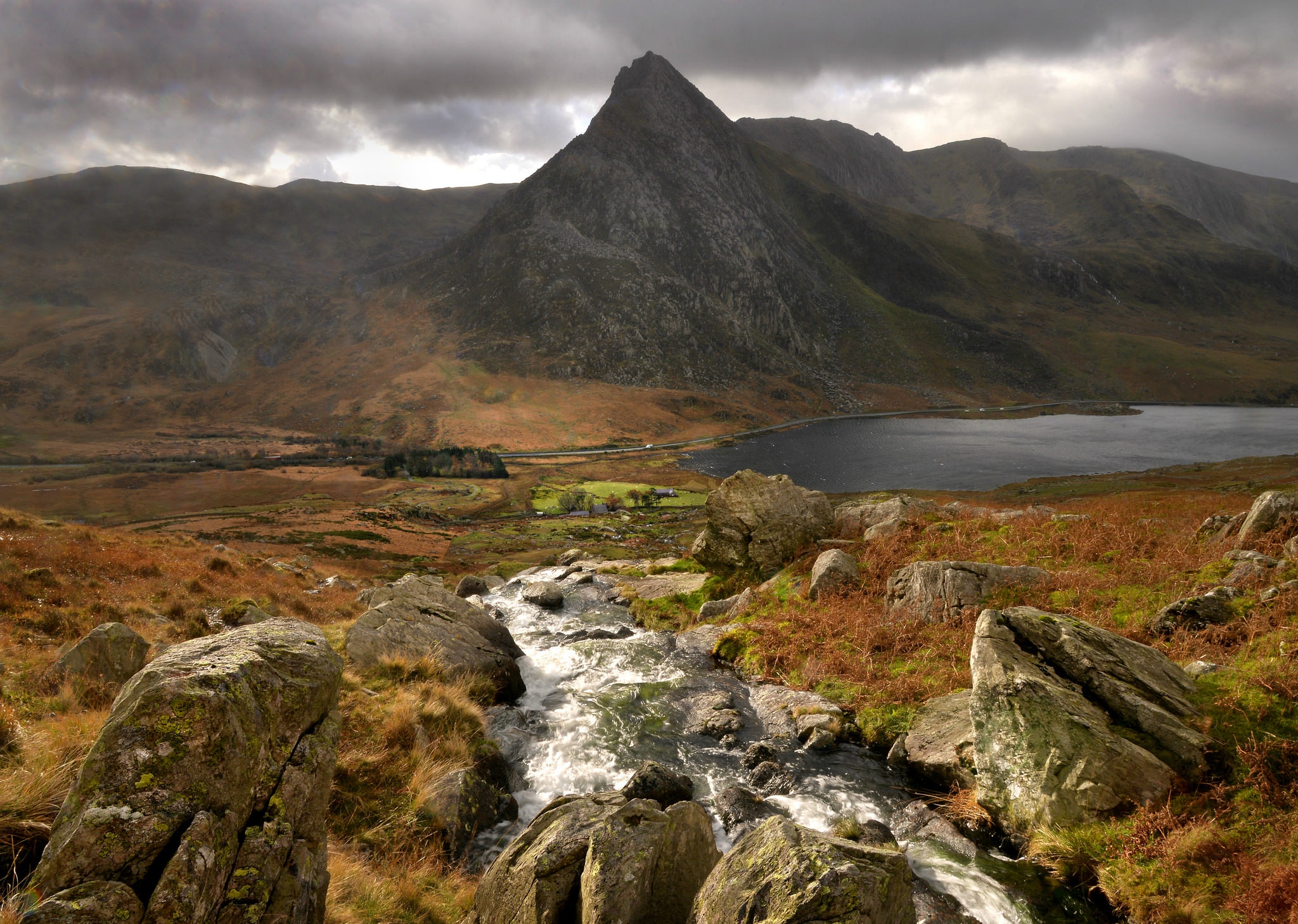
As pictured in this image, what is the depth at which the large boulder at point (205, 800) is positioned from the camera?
15.9ft

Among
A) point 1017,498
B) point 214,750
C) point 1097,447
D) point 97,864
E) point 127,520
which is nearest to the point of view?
point 97,864

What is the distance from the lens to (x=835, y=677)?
1761 centimetres

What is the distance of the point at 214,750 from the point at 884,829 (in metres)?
11.7

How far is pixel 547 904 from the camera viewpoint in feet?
24.6

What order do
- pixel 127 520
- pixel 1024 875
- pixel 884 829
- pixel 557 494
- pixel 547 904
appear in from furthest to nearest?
pixel 557 494, pixel 127 520, pixel 884 829, pixel 1024 875, pixel 547 904

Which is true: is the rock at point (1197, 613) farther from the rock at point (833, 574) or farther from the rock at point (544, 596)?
the rock at point (544, 596)

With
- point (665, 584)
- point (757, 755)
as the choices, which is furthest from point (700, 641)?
point (665, 584)

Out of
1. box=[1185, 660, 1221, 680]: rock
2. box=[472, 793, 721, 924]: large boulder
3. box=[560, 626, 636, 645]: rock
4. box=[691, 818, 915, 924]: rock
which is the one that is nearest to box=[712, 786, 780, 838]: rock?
box=[472, 793, 721, 924]: large boulder

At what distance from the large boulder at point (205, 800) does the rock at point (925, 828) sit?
1091 cm

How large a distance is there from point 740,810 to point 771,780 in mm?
1447

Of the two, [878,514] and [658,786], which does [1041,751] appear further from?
[878,514]

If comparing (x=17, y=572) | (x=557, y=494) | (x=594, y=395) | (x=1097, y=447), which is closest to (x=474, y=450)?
(x=557, y=494)

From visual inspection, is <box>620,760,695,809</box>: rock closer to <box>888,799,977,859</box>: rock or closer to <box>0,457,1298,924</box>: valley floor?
<box>0,457,1298,924</box>: valley floor

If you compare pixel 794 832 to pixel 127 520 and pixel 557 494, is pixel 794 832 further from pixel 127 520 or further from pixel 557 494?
pixel 127 520
